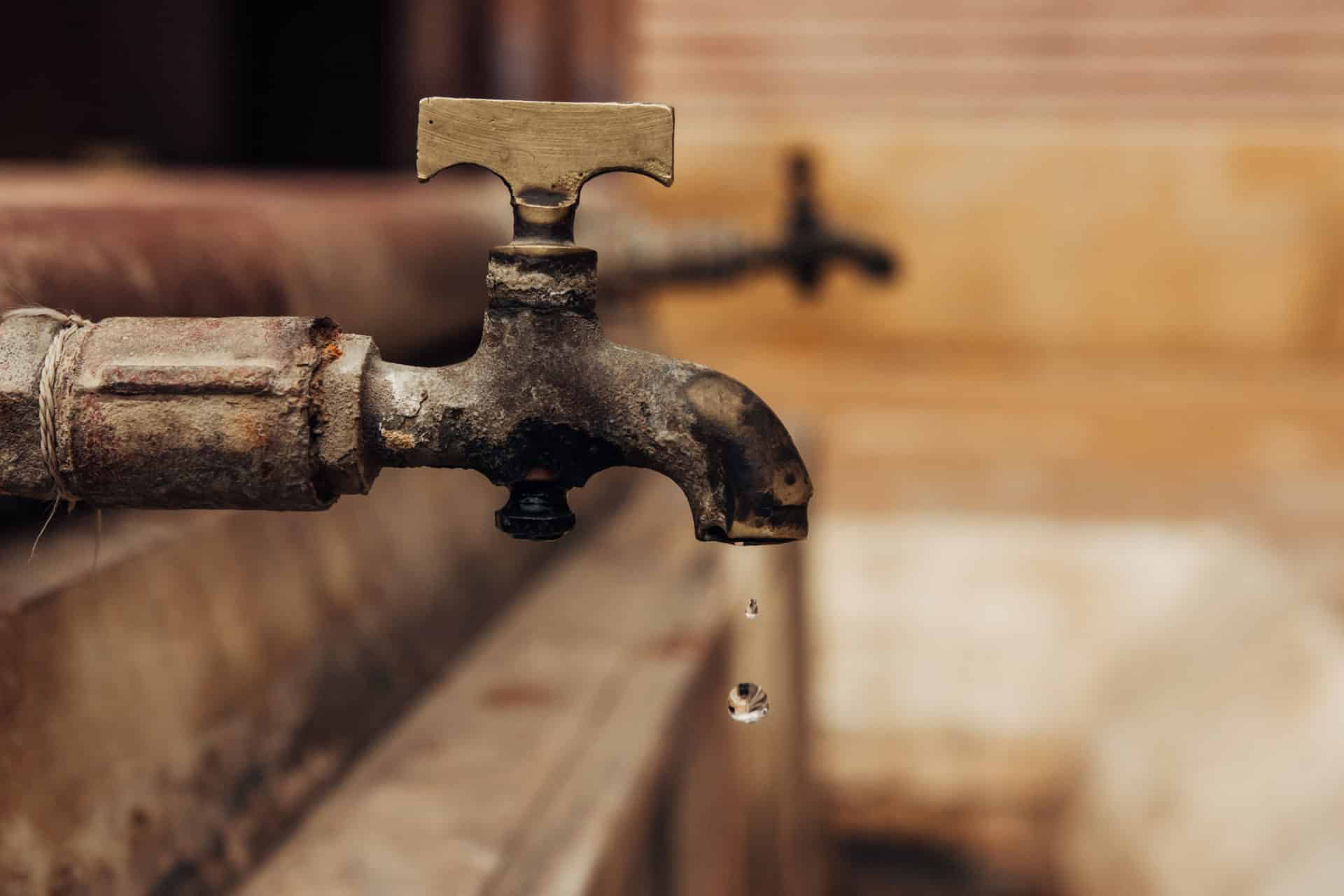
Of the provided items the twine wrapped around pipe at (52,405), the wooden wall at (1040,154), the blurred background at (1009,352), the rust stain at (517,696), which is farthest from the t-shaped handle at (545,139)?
the wooden wall at (1040,154)

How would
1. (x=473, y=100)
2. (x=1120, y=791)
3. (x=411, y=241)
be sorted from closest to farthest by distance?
(x=473, y=100), (x=411, y=241), (x=1120, y=791)

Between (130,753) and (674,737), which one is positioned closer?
(130,753)

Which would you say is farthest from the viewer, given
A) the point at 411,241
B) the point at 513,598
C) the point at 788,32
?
the point at 788,32

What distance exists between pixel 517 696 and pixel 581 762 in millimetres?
158

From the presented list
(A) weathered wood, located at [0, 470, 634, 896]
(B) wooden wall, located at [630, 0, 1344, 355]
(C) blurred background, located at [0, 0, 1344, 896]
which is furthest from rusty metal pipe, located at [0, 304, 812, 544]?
(B) wooden wall, located at [630, 0, 1344, 355]

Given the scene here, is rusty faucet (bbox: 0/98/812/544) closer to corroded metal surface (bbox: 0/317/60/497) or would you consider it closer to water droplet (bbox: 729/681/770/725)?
corroded metal surface (bbox: 0/317/60/497)

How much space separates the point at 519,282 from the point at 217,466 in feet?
0.51

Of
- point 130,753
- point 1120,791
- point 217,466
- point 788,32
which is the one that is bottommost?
point 1120,791

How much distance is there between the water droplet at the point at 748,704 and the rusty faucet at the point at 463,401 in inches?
6.8

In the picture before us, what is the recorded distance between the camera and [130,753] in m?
0.70

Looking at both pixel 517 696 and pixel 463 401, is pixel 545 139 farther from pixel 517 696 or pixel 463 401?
pixel 517 696

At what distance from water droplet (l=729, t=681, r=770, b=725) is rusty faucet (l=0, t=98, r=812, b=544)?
6.8 inches

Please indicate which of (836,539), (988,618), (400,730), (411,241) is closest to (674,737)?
(400,730)

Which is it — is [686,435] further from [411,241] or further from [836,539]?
[836,539]
